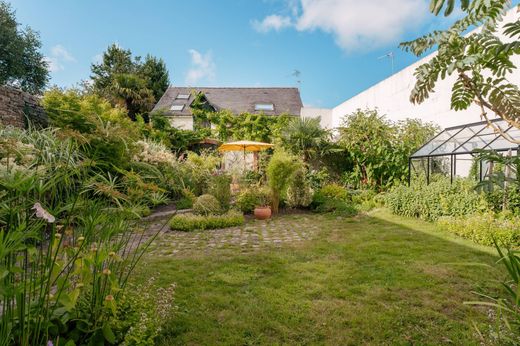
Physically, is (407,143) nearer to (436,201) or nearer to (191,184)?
(436,201)

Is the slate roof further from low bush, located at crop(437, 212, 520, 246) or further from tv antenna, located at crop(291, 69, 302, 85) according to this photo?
low bush, located at crop(437, 212, 520, 246)

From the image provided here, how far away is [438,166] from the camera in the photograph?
30.4ft

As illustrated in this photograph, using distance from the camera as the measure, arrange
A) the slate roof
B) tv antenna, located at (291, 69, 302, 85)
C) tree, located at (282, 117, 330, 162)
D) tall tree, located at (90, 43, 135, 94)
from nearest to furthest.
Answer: tree, located at (282, 117, 330, 162)
the slate roof
tv antenna, located at (291, 69, 302, 85)
tall tree, located at (90, 43, 135, 94)

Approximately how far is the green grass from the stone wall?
5.79 m

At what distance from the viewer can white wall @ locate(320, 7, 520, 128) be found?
920cm

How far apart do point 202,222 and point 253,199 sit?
2.45m

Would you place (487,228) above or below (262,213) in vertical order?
above

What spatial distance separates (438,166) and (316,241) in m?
5.67

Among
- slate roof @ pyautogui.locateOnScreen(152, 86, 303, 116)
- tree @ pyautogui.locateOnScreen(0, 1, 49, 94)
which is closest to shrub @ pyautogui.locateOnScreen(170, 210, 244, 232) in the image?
slate roof @ pyautogui.locateOnScreen(152, 86, 303, 116)

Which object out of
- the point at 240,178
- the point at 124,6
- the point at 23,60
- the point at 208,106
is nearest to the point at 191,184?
the point at 240,178

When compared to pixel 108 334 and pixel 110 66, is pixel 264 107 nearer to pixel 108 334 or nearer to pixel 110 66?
pixel 110 66

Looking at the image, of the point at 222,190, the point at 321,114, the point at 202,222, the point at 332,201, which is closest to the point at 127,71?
the point at 321,114

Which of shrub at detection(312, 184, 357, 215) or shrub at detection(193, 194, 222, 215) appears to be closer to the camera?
shrub at detection(193, 194, 222, 215)

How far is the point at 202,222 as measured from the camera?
774 cm
